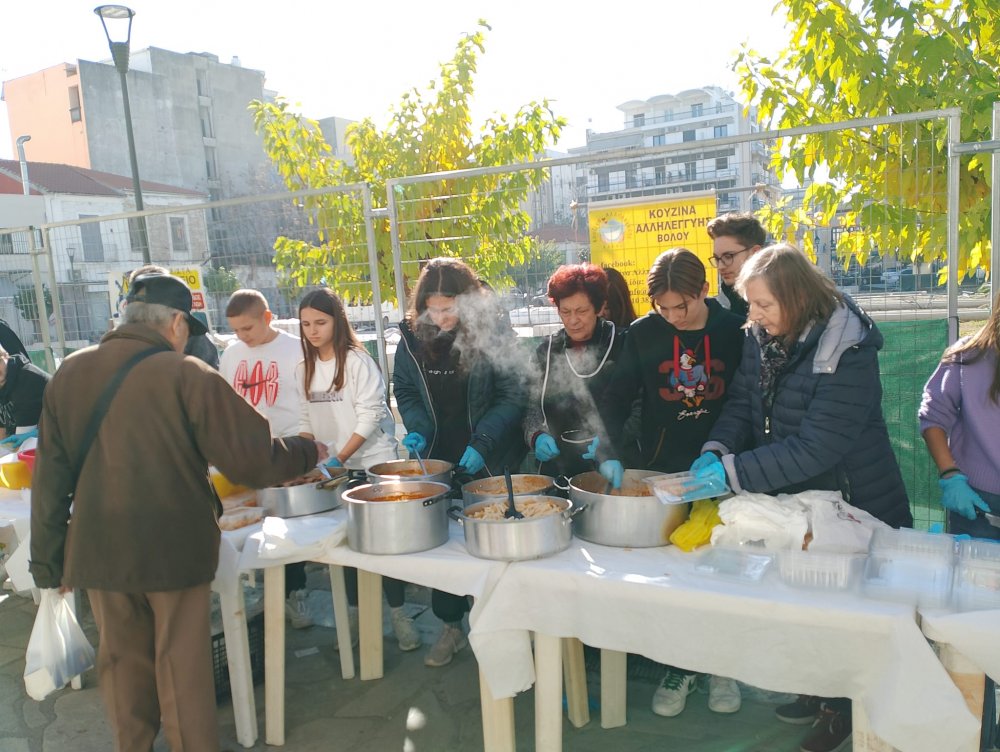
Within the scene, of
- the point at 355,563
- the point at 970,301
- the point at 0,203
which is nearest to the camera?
the point at 355,563

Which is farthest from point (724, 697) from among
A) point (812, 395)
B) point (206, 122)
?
point (206, 122)

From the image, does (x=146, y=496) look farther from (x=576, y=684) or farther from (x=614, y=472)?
(x=576, y=684)

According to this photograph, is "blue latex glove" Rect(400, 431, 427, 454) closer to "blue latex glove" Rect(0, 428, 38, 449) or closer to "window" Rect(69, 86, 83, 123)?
"blue latex glove" Rect(0, 428, 38, 449)

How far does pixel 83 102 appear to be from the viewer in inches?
1182

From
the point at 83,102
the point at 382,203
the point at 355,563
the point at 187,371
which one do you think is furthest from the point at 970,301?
the point at 83,102

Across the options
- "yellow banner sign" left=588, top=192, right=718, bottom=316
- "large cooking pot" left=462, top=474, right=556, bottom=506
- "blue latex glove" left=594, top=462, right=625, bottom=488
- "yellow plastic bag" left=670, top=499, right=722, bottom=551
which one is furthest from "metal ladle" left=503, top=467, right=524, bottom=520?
"yellow banner sign" left=588, top=192, right=718, bottom=316

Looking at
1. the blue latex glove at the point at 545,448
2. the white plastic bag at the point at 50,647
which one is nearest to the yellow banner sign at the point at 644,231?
the blue latex glove at the point at 545,448

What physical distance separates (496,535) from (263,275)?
10.5ft

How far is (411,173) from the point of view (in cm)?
706

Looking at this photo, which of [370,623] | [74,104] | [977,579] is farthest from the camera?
[74,104]

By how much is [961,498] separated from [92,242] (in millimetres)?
5790

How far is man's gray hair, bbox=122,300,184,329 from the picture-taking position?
2.37 meters

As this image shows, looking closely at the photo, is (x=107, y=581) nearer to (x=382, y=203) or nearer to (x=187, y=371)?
(x=187, y=371)

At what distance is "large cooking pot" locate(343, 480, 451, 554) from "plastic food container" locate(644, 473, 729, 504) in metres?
0.69
